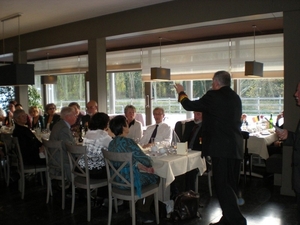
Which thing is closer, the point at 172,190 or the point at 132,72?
the point at 172,190

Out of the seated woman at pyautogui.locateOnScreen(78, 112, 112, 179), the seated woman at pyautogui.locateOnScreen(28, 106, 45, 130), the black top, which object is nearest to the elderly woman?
the seated woman at pyautogui.locateOnScreen(28, 106, 45, 130)

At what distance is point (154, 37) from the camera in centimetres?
791

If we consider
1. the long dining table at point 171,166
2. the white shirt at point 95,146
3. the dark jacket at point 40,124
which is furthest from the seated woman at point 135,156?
the dark jacket at point 40,124

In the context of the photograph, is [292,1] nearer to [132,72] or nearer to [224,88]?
[224,88]

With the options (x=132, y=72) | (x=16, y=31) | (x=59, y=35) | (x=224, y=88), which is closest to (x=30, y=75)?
(x=59, y=35)

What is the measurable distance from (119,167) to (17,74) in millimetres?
3899

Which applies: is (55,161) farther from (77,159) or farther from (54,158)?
(77,159)

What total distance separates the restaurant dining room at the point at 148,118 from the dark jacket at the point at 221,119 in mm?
68

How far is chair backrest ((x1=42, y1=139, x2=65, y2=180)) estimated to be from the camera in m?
4.19

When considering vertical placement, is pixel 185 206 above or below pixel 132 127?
below

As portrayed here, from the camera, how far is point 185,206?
3.68 metres

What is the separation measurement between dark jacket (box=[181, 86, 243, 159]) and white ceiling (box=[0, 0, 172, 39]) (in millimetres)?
2654

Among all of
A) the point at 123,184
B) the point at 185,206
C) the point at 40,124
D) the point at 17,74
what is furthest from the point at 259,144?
the point at 17,74

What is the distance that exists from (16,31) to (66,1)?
3.04 meters
